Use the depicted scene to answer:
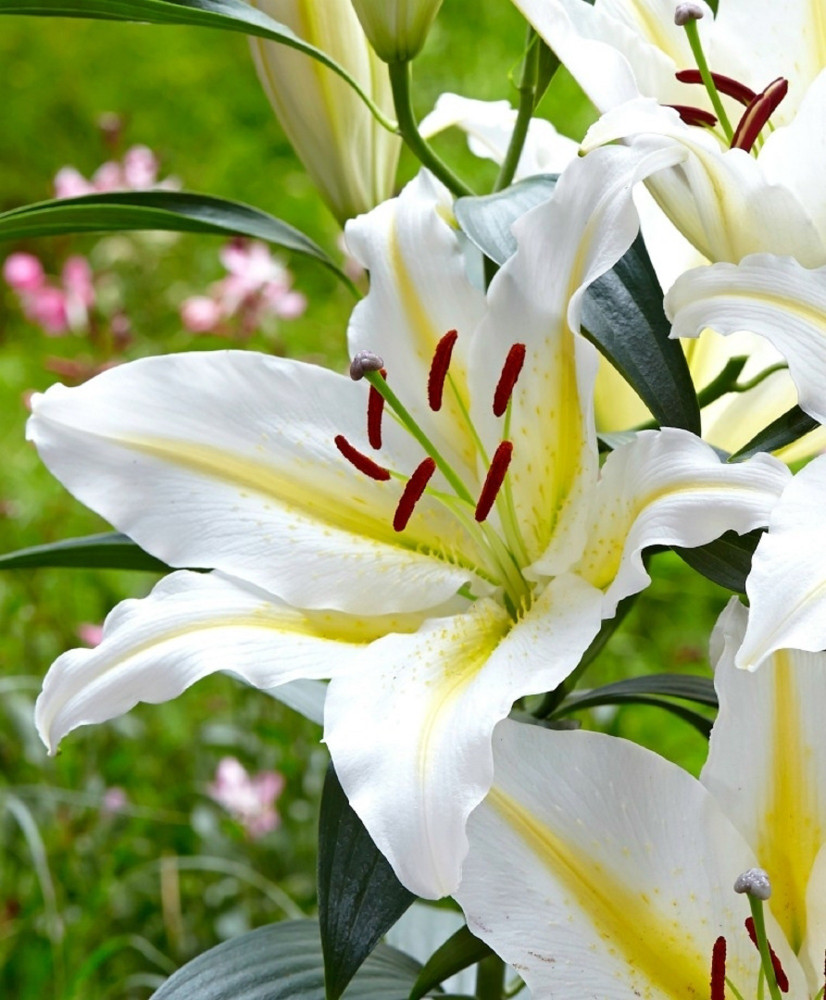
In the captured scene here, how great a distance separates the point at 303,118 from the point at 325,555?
21 cm

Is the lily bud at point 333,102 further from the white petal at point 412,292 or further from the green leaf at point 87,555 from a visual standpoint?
the green leaf at point 87,555

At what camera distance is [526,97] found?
0.53m

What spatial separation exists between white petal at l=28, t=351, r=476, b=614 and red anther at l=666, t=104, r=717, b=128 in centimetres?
16

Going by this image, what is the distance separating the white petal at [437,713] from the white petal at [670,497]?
1.1 inches

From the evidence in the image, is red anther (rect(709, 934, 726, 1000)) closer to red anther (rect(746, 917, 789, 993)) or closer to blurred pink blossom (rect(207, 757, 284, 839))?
red anther (rect(746, 917, 789, 993))

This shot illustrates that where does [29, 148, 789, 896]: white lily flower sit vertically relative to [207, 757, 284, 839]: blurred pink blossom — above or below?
above

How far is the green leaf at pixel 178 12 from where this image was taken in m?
0.49

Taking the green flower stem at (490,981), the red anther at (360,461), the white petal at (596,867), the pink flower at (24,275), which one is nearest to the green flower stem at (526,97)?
the red anther at (360,461)

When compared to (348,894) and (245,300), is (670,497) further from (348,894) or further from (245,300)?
(245,300)

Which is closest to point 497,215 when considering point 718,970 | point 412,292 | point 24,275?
point 412,292

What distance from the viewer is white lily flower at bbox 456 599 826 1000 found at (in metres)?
0.43

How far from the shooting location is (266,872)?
1.38 m

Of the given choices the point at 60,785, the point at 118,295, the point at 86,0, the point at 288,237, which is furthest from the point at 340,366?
the point at 86,0

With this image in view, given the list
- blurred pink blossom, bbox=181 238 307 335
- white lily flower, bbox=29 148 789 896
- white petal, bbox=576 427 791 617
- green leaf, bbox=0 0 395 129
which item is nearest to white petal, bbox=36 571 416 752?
white lily flower, bbox=29 148 789 896
